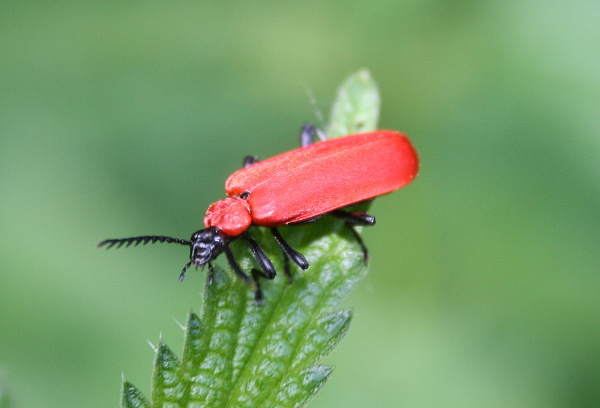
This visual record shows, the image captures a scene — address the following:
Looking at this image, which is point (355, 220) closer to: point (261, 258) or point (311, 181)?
point (311, 181)

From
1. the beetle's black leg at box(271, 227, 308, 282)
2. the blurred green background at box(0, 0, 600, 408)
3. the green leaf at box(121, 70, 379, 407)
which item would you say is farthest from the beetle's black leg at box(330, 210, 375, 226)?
the blurred green background at box(0, 0, 600, 408)

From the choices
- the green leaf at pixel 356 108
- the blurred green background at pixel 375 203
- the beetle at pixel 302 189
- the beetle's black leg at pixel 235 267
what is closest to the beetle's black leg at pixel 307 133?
the beetle at pixel 302 189

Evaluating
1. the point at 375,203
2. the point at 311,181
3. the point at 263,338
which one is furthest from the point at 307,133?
the point at 263,338

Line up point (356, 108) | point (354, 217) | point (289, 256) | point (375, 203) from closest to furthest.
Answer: point (289, 256) < point (354, 217) < point (356, 108) < point (375, 203)

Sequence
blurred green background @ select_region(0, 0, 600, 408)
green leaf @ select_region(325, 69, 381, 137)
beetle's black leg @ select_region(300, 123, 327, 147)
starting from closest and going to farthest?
1. green leaf @ select_region(325, 69, 381, 137)
2. beetle's black leg @ select_region(300, 123, 327, 147)
3. blurred green background @ select_region(0, 0, 600, 408)

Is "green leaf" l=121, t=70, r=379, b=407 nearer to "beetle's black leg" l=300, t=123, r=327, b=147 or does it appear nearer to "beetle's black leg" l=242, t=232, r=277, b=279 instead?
"beetle's black leg" l=242, t=232, r=277, b=279
